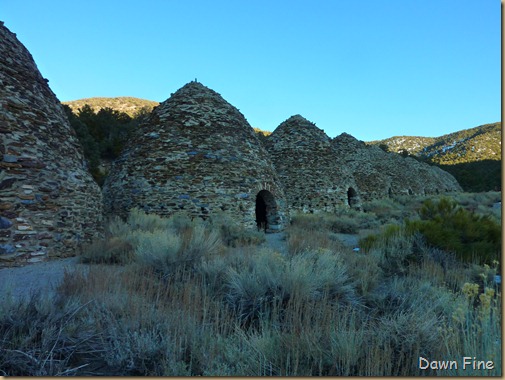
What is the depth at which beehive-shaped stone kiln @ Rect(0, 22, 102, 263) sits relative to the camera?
504 centimetres

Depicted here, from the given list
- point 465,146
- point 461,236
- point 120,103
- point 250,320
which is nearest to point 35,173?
point 250,320

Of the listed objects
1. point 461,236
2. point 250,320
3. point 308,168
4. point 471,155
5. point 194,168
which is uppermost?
point 471,155

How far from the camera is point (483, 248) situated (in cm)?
529

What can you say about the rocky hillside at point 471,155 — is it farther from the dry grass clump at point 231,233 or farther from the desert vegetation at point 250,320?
the desert vegetation at point 250,320

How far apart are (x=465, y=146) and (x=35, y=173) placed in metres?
71.8

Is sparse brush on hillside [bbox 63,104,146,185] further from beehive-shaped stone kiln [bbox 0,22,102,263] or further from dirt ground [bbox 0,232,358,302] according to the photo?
dirt ground [bbox 0,232,358,302]

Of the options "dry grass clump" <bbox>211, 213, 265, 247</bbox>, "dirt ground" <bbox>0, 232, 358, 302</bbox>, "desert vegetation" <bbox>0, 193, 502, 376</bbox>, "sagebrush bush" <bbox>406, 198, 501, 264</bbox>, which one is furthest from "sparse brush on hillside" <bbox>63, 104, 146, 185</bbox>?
"sagebrush bush" <bbox>406, 198, 501, 264</bbox>

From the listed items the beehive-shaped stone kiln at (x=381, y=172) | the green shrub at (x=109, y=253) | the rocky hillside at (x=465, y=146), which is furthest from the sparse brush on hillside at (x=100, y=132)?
the rocky hillside at (x=465, y=146)

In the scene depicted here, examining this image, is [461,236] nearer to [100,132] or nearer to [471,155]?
[100,132]

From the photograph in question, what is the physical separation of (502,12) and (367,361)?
2.88m

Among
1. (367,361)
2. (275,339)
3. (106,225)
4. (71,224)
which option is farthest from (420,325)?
(106,225)

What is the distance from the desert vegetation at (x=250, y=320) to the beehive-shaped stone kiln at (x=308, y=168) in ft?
30.4

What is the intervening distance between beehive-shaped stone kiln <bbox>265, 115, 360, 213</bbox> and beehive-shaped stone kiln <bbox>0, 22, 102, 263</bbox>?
29.6 feet

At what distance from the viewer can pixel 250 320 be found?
2910 mm
